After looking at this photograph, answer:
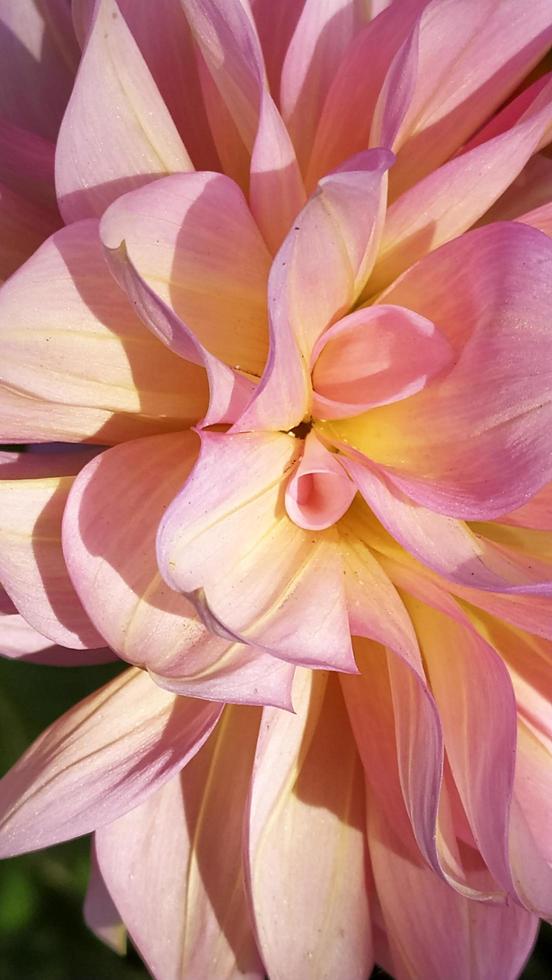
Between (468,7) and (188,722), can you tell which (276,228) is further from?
(188,722)

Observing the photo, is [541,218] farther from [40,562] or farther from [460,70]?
[40,562]

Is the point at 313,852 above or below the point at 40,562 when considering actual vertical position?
below

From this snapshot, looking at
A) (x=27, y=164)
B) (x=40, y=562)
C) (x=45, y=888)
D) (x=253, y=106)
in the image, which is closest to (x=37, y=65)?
(x=27, y=164)

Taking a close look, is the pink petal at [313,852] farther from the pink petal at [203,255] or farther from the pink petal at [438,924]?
the pink petal at [203,255]

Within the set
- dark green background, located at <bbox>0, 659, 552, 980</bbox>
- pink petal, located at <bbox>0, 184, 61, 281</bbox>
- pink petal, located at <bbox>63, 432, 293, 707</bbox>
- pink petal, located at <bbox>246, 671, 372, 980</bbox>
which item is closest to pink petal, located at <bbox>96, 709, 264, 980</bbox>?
pink petal, located at <bbox>246, 671, 372, 980</bbox>

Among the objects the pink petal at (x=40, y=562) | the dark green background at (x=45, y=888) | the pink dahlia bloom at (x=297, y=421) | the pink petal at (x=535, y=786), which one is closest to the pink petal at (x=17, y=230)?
the pink dahlia bloom at (x=297, y=421)

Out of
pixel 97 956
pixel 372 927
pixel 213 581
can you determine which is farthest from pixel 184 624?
pixel 97 956
